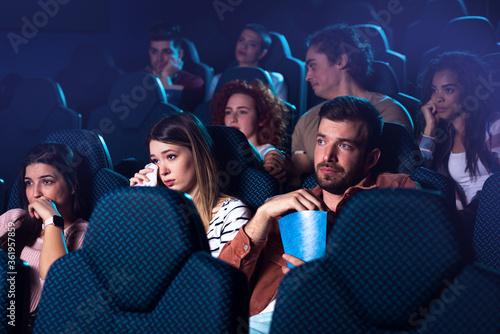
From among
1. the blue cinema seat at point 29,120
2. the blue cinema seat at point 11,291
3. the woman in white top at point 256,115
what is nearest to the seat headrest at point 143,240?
the blue cinema seat at point 11,291

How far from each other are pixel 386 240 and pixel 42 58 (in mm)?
3835

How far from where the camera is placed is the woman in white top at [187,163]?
5.12 feet

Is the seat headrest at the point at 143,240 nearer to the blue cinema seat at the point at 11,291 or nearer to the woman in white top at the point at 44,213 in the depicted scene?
the blue cinema seat at the point at 11,291

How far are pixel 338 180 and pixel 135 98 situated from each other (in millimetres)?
1629

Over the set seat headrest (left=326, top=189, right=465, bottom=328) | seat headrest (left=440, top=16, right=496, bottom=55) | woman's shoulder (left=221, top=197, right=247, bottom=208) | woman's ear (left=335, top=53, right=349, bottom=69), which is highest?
seat headrest (left=440, top=16, right=496, bottom=55)

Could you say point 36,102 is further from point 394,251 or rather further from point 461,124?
point 394,251

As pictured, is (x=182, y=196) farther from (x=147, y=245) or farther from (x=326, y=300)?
(x=326, y=300)

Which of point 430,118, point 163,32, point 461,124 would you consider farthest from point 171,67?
point 461,124

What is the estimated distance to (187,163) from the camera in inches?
63.4

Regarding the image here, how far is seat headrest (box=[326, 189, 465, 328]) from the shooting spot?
765 mm

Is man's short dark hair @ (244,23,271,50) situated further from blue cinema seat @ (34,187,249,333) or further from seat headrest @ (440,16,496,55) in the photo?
blue cinema seat @ (34,187,249,333)

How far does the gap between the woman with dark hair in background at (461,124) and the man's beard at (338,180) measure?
2.55ft

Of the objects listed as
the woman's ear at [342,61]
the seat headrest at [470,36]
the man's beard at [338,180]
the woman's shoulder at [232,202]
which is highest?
the seat headrest at [470,36]

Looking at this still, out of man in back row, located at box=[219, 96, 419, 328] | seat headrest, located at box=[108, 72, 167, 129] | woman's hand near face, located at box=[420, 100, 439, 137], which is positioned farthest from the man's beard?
seat headrest, located at box=[108, 72, 167, 129]
